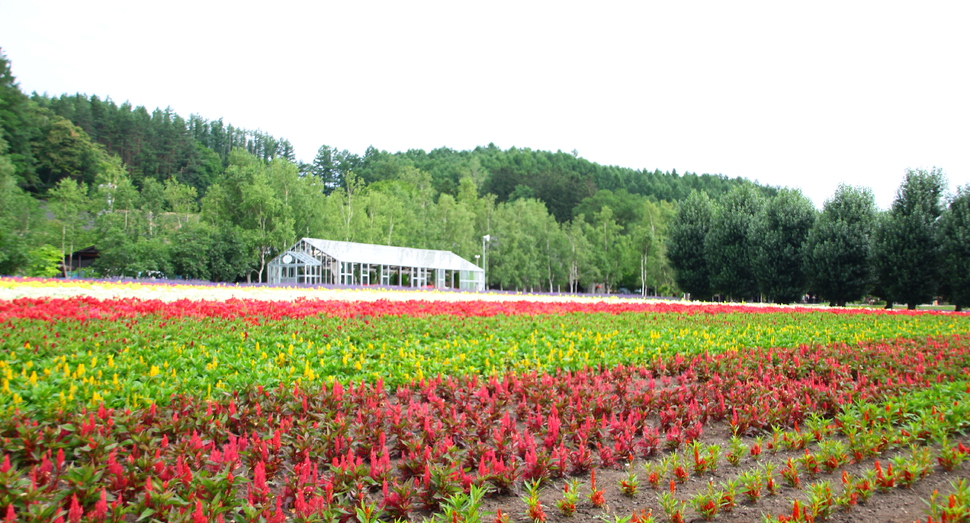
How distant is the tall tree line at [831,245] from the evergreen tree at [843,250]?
6 cm

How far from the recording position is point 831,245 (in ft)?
106

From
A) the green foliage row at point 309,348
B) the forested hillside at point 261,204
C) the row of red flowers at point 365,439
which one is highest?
the forested hillside at point 261,204

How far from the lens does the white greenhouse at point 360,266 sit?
40.3m

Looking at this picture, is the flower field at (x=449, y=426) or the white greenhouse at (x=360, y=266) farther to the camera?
the white greenhouse at (x=360, y=266)

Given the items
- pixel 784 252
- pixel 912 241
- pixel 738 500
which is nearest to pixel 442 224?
pixel 784 252

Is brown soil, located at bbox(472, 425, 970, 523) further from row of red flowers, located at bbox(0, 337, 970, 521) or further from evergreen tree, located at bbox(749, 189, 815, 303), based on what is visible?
evergreen tree, located at bbox(749, 189, 815, 303)

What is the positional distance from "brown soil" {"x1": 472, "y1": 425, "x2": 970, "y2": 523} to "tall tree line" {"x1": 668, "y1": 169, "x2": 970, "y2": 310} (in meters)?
28.1

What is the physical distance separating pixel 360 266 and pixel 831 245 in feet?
97.4

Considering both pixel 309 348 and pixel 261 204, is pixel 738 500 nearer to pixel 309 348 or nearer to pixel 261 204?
pixel 309 348

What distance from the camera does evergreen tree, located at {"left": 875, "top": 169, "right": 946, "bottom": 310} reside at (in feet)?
93.6

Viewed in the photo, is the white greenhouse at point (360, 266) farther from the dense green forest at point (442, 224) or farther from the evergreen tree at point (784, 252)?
the evergreen tree at point (784, 252)

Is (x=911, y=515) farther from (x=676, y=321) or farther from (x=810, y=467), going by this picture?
(x=676, y=321)

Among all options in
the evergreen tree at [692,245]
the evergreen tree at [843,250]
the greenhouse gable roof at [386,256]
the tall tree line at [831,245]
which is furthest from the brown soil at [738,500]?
the evergreen tree at [692,245]

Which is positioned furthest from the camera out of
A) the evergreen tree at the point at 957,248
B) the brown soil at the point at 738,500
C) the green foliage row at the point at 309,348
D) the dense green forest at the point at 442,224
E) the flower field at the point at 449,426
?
the dense green forest at the point at 442,224
